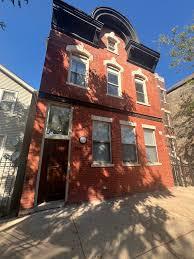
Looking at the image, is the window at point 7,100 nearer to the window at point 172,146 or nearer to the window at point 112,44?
the window at point 112,44

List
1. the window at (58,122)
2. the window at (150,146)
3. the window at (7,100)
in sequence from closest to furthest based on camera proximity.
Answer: the window at (58,122)
the window at (150,146)
the window at (7,100)

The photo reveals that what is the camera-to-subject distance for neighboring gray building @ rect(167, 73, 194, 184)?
13.5 meters

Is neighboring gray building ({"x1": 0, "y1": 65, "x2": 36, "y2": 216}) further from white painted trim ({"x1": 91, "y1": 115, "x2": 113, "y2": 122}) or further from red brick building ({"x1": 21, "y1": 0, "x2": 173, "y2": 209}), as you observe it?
white painted trim ({"x1": 91, "y1": 115, "x2": 113, "y2": 122})

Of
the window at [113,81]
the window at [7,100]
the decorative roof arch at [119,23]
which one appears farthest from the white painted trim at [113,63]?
the window at [7,100]

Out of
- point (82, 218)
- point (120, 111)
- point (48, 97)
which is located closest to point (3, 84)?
point (48, 97)

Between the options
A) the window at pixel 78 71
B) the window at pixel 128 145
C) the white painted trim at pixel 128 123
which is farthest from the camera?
the white painted trim at pixel 128 123

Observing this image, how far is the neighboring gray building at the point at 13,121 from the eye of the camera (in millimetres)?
9943

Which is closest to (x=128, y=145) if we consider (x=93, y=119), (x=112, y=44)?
(x=93, y=119)

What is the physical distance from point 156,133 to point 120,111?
306cm

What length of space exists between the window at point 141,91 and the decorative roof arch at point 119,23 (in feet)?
10.6

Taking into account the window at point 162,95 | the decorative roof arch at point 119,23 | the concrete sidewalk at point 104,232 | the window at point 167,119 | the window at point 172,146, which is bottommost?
the concrete sidewalk at point 104,232

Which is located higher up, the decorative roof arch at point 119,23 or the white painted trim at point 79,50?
the decorative roof arch at point 119,23

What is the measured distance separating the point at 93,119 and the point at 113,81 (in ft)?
11.6

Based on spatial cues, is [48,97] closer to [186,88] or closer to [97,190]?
[97,190]
